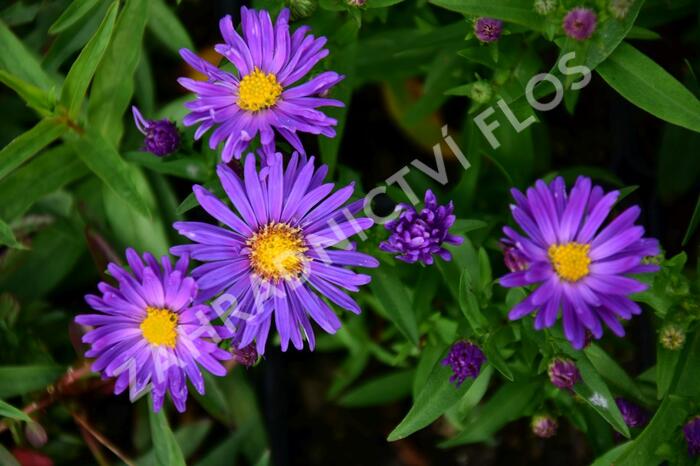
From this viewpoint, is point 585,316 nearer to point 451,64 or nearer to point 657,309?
point 657,309

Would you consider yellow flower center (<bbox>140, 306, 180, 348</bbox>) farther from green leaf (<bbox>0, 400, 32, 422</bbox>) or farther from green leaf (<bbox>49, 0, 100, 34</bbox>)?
green leaf (<bbox>49, 0, 100, 34</bbox>)

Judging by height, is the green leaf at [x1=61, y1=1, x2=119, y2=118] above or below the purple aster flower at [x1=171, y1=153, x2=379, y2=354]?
above

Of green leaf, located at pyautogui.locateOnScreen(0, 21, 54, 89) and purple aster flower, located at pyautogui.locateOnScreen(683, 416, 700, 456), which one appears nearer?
purple aster flower, located at pyautogui.locateOnScreen(683, 416, 700, 456)

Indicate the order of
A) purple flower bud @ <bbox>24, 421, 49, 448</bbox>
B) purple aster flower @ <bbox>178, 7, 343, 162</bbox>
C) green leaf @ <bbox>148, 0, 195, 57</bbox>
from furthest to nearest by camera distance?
1. green leaf @ <bbox>148, 0, 195, 57</bbox>
2. purple flower bud @ <bbox>24, 421, 49, 448</bbox>
3. purple aster flower @ <bbox>178, 7, 343, 162</bbox>

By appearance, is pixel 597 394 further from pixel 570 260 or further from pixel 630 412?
pixel 570 260

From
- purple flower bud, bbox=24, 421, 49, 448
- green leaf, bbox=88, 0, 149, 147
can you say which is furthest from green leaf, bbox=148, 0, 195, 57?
purple flower bud, bbox=24, 421, 49, 448

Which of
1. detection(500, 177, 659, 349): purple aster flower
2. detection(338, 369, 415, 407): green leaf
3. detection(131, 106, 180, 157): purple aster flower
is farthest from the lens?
detection(338, 369, 415, 407): green leaf

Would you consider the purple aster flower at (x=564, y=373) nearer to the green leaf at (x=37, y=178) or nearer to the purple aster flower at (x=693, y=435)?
the purple aster flower at (x=693, y=435)
